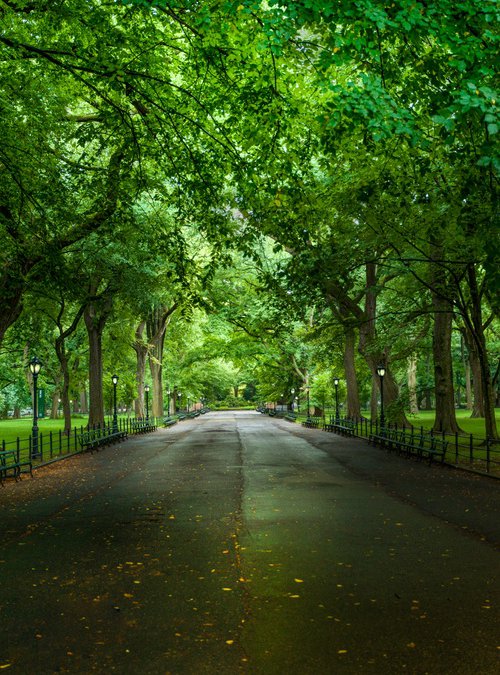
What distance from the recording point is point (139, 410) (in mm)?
46625

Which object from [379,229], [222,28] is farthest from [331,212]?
[222,28]

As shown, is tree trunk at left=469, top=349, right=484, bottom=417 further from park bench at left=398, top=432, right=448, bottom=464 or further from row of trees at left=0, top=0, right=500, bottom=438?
park bench at left=398, top=432, right=448, bottom=464

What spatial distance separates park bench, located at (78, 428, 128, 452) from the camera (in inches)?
1017

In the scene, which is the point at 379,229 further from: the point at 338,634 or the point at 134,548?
the point at 338,634

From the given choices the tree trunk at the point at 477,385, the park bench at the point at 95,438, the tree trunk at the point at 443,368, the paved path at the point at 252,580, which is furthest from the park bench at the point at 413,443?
the tree trunk at the point at 477,385

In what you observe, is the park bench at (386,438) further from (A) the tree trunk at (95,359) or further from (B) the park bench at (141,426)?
(B) the park bench at (141,426)

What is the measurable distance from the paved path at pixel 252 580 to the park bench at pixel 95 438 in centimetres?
1177

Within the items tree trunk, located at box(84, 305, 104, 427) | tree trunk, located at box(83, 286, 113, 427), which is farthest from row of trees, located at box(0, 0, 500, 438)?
tree trunk, located at box(84, 305, 104, 427)

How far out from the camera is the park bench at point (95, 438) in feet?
84.7

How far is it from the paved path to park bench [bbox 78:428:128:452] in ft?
38.6

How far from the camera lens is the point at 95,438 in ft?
90.4

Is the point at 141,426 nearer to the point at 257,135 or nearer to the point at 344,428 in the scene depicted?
the point at 344,428

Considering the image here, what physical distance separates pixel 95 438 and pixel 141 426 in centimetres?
1399

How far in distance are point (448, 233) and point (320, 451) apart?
37.1 ft
